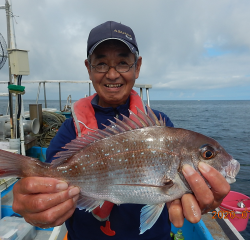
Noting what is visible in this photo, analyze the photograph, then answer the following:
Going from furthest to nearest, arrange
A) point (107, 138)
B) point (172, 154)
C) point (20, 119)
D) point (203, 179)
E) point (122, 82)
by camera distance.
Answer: point (20, 119), point (122, 82), point (107, 138), point (172, 154), point (203, 179)

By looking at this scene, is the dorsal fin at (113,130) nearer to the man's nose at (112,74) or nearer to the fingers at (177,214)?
the man's nose at (112,74)

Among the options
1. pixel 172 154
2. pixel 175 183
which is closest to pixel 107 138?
pixel 172 154

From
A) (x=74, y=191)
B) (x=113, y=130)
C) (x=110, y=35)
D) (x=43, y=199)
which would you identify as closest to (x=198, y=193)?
(x=113, y=130)

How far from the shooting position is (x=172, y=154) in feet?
5.72

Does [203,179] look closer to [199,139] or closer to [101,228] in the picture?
[199,139]

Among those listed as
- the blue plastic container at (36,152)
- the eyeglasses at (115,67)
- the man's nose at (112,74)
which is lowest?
the blue plastic container at (36,152)

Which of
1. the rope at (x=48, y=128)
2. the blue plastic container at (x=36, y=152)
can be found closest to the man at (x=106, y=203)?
the blue plastic container at (x=36, y=152)

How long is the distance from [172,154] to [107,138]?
672 millimetres

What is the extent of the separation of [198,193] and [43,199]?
54.3 inches

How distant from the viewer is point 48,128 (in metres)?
7.39

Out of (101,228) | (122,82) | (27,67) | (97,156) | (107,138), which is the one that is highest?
(27,67)

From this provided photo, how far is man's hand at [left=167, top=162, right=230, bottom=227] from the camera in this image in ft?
5.25

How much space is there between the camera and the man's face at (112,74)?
7.38ft

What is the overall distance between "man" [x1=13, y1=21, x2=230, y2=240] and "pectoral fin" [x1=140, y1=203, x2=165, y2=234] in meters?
0.11
